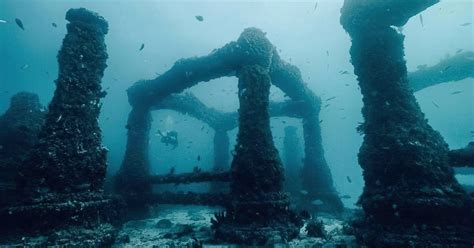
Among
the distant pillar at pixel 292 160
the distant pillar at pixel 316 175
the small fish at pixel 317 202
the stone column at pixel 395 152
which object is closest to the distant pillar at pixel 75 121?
the stone column at pixel 395 152

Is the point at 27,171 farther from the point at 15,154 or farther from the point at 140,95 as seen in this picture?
the point at 140,95

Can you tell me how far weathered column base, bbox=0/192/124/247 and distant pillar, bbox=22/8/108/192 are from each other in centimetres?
32

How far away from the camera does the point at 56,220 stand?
6.08 metres

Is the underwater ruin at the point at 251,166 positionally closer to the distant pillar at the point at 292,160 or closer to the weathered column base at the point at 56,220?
the weathered column base at the point at 56,220

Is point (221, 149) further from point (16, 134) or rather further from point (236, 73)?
point (16, 134)

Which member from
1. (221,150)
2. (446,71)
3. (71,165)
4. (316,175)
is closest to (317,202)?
(316,175)

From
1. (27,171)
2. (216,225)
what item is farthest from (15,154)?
(216,225)

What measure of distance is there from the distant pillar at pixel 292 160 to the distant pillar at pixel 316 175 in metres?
2.61

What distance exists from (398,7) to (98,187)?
991 cm

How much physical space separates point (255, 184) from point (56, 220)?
5332 mm

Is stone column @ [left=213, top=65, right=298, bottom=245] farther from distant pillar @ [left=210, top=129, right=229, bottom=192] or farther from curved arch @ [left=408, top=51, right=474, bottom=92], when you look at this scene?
curved arch @ [left=408, top=51, right=474, bottom=92]

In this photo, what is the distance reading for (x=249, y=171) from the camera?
28.8 ft

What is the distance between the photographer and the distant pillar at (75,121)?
6.38 meters

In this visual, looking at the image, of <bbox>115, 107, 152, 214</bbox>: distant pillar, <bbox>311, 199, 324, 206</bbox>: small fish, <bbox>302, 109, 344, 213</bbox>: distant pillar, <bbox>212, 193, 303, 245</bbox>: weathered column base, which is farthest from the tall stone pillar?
<bbox>302, 109, 344, 213</bbox>: distant pillar
